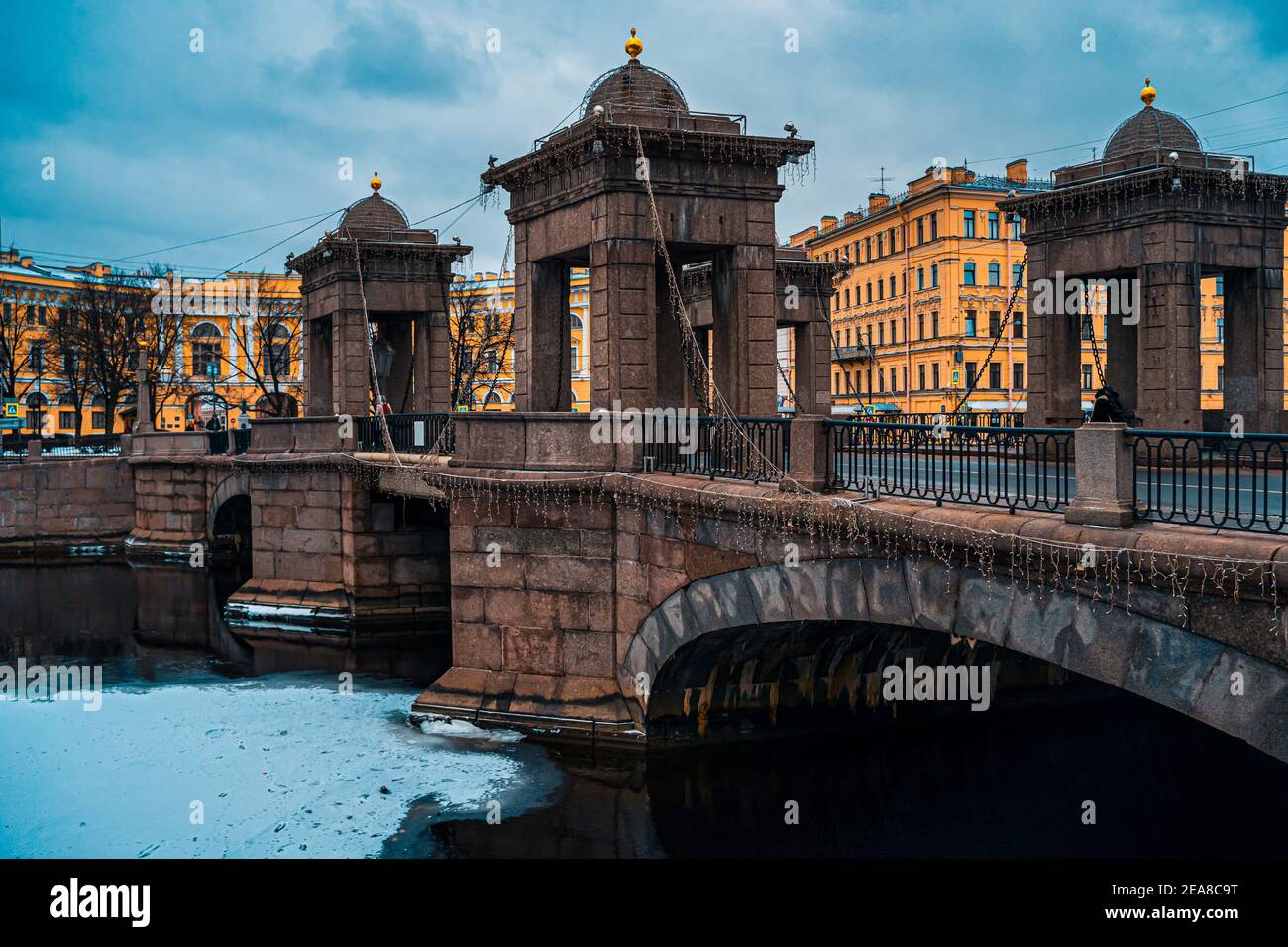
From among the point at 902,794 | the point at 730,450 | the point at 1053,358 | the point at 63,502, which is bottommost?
the point at 902,794

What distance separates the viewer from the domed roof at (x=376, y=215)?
2703 centimetres

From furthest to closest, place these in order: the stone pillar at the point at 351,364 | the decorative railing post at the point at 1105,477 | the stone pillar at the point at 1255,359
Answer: the stone pillar at the point at 351,364, the stone pillar at the point at 1255,359, the decorative railing post at the point at 1105,477

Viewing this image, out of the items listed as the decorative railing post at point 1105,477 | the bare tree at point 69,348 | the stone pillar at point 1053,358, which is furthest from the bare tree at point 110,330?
the decorative railing post at point 1105,477

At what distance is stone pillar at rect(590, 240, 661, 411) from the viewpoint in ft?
52.3

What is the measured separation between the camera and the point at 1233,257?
1859 cm

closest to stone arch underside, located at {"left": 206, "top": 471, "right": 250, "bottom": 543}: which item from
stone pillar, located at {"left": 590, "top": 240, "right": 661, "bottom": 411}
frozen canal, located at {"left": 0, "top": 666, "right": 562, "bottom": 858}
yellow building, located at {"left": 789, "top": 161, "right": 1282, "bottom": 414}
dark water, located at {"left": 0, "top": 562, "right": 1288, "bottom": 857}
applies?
frozen canal, located at {"left": 0, "top": 666, "right": 562, "bottom": 858}

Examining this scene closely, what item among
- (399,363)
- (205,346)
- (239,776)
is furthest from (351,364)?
(205,346)

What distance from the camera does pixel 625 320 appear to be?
1599cm

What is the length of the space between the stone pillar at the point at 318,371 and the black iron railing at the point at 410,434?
5.22 metres

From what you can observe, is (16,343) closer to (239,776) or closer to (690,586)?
(239,776)

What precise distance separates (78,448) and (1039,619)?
138ft

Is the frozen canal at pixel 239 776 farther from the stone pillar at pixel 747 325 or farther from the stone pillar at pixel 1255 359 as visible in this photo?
the stone pillar at pixel 1255 359
